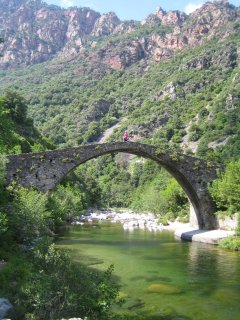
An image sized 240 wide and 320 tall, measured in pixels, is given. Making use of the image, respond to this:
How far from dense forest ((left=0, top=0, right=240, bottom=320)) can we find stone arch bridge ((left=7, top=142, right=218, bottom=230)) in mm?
983

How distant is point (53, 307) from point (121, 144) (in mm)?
22022

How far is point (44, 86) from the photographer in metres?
164

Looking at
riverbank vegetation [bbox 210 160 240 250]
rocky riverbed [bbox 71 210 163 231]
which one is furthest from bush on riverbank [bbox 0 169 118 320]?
rocky riverbed [bbox 71 210 163 231]

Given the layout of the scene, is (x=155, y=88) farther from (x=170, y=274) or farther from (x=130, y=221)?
(x=170, y=274)

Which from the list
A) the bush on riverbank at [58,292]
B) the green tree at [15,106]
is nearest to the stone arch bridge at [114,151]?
the bush on riverbank at [58,292]

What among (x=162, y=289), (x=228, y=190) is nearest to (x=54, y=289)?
(x=162, y=289)

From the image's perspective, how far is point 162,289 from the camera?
1577cm

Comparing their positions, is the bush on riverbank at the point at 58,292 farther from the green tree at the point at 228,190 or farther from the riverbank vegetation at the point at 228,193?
the green tree at the point at 228,190

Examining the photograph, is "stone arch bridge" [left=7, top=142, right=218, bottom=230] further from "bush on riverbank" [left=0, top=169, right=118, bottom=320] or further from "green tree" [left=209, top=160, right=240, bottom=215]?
"bush on riverbank" [left=0, top=169, right=118, bottom=320]

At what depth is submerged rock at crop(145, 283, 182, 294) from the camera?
15.5m

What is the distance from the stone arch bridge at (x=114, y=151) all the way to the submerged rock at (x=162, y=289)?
42.5 ft

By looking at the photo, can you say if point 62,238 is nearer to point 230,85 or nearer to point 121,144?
point 121,144

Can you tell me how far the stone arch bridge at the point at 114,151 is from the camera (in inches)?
1061

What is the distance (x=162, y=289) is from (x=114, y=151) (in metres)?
17.0
